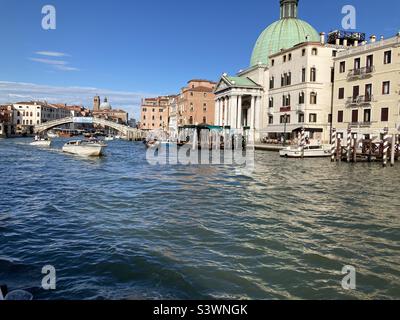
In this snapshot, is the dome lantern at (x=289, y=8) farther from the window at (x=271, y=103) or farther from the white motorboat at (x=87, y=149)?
the white motorboat at (x=87, y=149)

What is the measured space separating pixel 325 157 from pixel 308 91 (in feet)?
49.6

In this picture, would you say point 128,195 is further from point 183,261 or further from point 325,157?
point 325,157

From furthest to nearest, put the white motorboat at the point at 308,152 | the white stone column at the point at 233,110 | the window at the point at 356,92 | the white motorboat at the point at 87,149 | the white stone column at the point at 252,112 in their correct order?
the white stone column at the point at 233,110 < the white stone column at the point at 252,112 < the window at the point at 356,92 < the white motorboat at the point at 308,152 < the white motorboat at the point at 87,149

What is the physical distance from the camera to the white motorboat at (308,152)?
35.3 meters

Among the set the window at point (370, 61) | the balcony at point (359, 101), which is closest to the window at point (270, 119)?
the balcony at point (359, 101)

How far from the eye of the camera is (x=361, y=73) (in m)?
40.9

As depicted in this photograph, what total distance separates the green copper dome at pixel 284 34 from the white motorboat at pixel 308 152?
3027cm

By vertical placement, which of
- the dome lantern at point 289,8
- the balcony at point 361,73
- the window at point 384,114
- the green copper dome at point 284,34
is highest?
the dome lantern at point 289,8

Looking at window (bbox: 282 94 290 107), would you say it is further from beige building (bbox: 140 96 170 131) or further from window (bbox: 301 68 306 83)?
beige building (bbox: 140 96 170 131)

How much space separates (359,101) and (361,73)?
2.97m

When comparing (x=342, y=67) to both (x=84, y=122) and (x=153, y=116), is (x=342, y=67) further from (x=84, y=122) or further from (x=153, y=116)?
(x=153, y=116)

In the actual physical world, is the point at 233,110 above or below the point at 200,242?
above

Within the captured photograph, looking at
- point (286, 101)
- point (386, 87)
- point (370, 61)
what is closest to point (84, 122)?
point (286, 101)

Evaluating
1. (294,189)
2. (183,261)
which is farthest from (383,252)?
(294,189)
